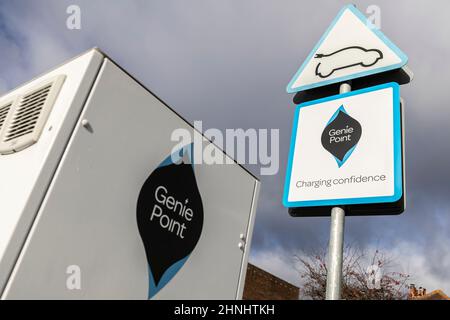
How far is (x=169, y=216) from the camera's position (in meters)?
1.43

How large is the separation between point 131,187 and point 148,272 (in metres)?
0.32

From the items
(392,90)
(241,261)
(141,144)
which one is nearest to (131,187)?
(141,144)

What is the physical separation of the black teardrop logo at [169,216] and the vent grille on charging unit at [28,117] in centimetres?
42

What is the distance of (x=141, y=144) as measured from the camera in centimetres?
135

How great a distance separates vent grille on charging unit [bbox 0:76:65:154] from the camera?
121 cm

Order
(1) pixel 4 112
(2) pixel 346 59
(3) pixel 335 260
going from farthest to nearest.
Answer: (2) pixel 346 59
(3) pixel 335 260
(1) pixel 4 112

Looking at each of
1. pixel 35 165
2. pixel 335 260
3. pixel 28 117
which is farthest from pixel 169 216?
pixel 335 260

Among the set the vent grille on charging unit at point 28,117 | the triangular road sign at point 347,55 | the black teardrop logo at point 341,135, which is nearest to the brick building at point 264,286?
the triangular road sign at point 347,55

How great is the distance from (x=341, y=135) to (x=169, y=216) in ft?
5.09

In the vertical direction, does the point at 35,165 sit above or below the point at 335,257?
below

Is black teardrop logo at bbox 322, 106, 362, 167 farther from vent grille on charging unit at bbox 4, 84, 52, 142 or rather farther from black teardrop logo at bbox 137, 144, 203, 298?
vent grille on charging unit at bbox 4, 84, 52, 142

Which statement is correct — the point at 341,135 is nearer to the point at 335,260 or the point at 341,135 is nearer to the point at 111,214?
the point at 335,260

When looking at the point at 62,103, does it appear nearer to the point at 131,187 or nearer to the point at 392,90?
the point at 131,187

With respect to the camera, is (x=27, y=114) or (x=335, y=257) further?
(x=335, y=257)
